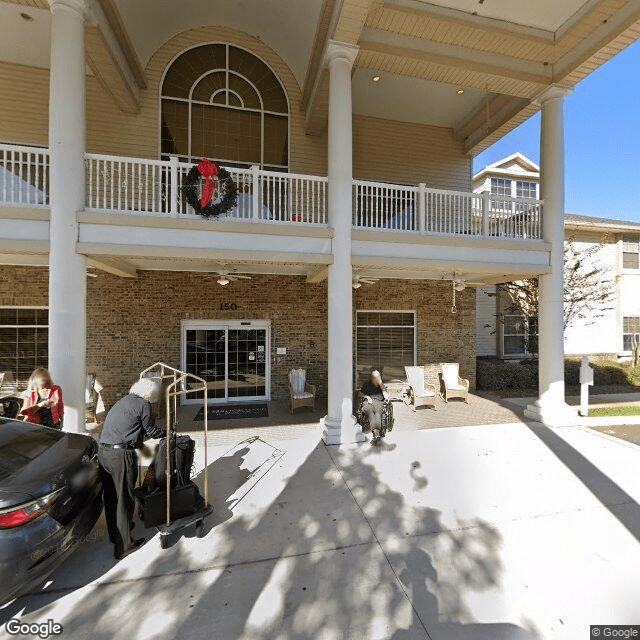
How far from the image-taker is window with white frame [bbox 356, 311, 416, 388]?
1055 centimetres

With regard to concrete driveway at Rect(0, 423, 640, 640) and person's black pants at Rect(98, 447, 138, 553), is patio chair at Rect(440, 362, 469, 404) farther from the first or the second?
person's black pants at Rect(98, 447, 138, 553)

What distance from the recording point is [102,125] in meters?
8.51

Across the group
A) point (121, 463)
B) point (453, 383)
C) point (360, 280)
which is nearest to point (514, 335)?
point (453, 383)

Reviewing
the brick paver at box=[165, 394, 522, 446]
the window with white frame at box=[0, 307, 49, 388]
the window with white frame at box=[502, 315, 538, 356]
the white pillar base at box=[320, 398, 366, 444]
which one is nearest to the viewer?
the white pillar base at box=[320, 398, 366, 444]

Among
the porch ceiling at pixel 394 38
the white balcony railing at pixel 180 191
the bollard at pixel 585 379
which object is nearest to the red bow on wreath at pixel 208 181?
the white balcony railing at pixel 180 191

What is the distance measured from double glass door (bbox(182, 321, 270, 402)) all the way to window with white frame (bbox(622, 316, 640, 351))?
58.2 feet

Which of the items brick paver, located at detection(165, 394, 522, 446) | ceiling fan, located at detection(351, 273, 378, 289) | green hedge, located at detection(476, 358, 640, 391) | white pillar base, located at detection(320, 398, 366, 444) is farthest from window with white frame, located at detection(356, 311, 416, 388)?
white pillar base, located at detection(320, 398, 366, 444)

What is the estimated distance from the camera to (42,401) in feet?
15.4

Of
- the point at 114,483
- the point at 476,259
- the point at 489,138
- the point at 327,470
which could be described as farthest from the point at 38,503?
the point at 489,138

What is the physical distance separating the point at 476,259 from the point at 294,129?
620cm

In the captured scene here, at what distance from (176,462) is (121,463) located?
559mm

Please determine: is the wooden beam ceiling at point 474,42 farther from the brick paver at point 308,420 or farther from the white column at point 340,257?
the brick paver at point 308,420

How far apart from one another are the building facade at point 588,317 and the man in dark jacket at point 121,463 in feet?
46.8

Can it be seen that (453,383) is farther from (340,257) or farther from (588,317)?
(588,317)
